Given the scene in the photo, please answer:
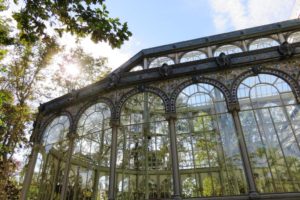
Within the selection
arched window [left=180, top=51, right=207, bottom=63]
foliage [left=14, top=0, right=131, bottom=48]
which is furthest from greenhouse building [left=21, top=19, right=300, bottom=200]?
foliage [left=14, top=0, right=131, bottom=48]

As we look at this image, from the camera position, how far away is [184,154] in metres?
12.6

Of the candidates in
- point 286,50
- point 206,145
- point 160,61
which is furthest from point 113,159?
point 286,50

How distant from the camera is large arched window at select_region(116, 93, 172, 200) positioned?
40.8 ft

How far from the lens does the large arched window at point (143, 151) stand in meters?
12.4

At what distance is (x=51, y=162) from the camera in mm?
16094

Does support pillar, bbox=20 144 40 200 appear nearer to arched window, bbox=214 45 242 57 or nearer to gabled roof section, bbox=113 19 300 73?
gabled roof section, bbox=113 19 300 73

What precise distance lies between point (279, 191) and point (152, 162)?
237 inches

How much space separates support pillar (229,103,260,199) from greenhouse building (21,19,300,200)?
5 centimetres

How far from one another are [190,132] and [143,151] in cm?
276

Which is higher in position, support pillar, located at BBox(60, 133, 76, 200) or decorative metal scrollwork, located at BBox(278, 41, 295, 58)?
decorative metal scrollwork, located at BBox(278, 41, 295, 58)

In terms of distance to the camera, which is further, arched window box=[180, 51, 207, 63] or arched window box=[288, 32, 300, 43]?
arched window box=[180, 51, 207, 63]

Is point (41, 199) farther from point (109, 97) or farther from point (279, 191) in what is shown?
point (279, 191)

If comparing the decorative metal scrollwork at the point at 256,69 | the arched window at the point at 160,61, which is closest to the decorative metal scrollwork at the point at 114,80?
the arched window at the point at 160,61

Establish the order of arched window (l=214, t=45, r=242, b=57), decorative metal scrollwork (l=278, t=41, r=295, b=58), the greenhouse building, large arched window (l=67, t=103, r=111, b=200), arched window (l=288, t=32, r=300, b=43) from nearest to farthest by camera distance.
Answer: the greenhouse building, decorative metal scrollwork (l=278, t=41, r=295, b=58), large arched window (l=67, t=103, r=111, b=200), arched window (l=288, t=32, r=300, b=43), arched window (l=214, t=45, r=242, b=57)
